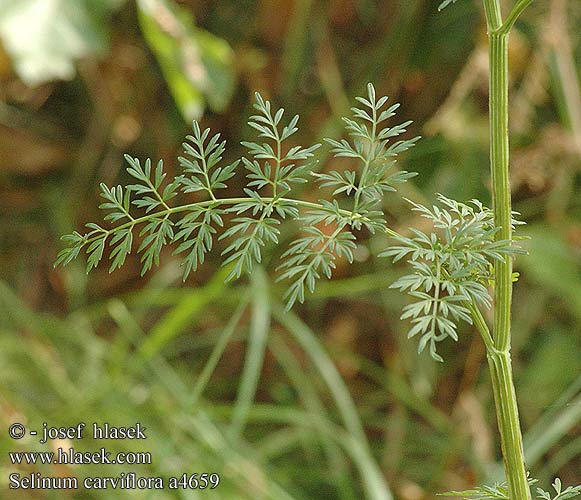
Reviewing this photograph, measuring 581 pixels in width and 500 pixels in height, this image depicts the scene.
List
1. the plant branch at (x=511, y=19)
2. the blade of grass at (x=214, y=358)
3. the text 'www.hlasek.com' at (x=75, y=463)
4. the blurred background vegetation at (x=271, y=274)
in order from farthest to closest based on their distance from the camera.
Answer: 1. the blurred background vegetation at (x=271, y=274)
2. the text 'www.hlasek.com' at (x=75, y=463)
3. the blade of grass at (x=214, y=358)
4. the plant branch at (x=511, y=19)

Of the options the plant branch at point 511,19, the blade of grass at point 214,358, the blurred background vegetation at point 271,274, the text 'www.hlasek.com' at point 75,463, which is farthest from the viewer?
the blurred background vegetation at point 271,274

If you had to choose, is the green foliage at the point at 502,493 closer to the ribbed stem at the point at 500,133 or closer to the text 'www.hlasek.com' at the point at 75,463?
the ribbed stem at the point at 500,133

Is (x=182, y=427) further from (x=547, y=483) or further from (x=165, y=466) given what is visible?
(x=547, y=483)

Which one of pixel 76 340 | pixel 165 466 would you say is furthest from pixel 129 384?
pixel 165 466

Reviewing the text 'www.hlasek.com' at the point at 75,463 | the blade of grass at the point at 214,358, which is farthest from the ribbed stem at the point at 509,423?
the text 'www.hlasek.com' at the point at 75,463

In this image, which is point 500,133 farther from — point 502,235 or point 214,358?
point 214,358

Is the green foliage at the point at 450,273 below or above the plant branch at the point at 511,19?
below

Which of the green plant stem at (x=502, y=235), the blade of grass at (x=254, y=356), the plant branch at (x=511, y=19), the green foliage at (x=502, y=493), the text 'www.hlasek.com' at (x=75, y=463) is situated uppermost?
the blade of grass at (x=254, y=356)

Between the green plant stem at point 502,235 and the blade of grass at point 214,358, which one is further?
the blade of grass at point 214,358
